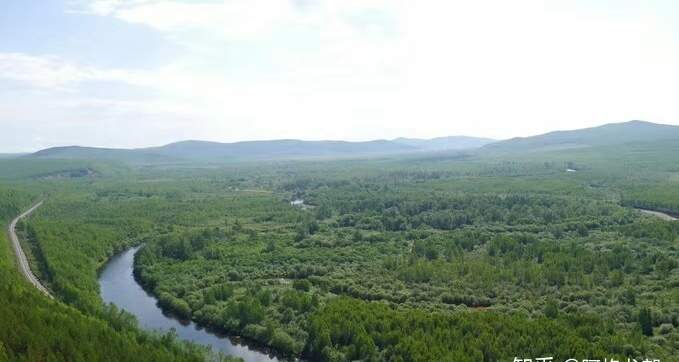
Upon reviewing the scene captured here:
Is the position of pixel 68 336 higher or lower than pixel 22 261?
higher

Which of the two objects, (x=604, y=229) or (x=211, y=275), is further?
(x=604, y=229)

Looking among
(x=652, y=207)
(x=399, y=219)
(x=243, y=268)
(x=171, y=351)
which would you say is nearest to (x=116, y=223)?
(x=243, y=268)

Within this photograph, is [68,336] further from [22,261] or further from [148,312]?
[22,261]

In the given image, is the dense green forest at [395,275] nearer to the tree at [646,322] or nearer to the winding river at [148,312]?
the tree at [646,322]

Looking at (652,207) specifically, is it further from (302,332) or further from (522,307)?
(302,332)

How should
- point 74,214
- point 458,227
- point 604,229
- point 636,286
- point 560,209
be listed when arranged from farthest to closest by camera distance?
point 74,214, point 560,209, point 458,227, point 604,229, point 636,286

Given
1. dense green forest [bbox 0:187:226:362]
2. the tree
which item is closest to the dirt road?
dense green forest [bbox 0:187:226:362]

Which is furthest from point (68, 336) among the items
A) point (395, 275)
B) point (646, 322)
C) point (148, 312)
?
point (646, 322)

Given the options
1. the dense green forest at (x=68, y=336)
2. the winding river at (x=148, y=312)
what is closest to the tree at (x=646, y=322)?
the winding river at (x=148, y=312)
